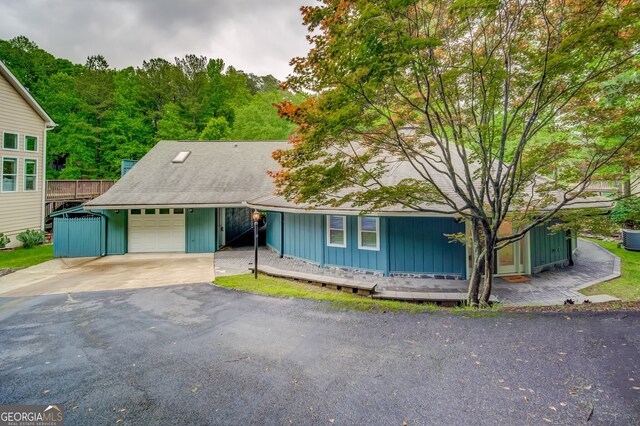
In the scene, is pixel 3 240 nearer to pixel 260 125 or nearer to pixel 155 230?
pixel 155 230

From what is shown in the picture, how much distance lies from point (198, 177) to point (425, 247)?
12.0 m

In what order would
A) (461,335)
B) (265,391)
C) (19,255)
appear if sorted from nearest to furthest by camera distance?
(265,391)
(461,335)
(19,255)

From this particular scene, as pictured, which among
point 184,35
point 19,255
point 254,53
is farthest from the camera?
point 254,53

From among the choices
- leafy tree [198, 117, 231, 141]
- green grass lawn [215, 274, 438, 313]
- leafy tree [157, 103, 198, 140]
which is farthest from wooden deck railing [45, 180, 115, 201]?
green grass lawn [215, 274, 438, 313]

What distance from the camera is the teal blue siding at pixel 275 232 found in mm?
12398

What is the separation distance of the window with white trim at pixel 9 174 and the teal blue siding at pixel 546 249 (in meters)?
22.8

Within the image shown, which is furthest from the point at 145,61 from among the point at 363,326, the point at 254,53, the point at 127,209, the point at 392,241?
the point at 363,326

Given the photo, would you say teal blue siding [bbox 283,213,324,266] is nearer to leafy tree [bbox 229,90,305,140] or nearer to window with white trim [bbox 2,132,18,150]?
window with white trim [bbox 2,132,18,150]

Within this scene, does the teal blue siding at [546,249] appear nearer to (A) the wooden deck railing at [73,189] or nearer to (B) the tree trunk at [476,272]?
(B) the tree trunk at [476,272]

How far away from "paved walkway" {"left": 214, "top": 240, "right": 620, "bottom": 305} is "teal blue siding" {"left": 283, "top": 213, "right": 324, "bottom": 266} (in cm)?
36

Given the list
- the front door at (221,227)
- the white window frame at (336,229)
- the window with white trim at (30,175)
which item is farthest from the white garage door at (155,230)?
the white window frame at (336,229)

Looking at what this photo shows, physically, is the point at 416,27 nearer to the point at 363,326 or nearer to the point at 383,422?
the point at 363,326

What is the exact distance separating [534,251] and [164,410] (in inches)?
439

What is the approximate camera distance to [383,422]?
8.67 ft
